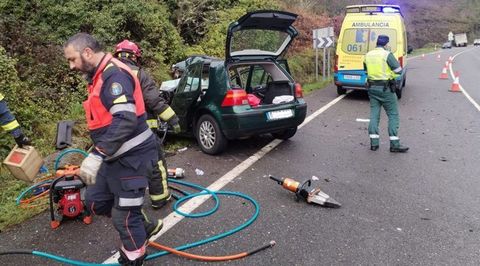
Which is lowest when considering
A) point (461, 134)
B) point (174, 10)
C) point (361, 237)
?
point (461, 134)

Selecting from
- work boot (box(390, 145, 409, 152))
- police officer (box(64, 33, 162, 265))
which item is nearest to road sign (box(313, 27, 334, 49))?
work boot (box(390, 145, 409, 152))

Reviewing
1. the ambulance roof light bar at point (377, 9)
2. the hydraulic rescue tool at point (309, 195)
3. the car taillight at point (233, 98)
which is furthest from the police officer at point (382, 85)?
the ambulance roof light bar at point (377, 9)

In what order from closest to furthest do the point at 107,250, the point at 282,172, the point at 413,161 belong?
the point at 107,250 → the point at 282,172 → the point at 413,161

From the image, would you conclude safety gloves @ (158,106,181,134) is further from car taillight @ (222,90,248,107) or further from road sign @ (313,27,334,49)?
road sign @ (313,27,334,49)

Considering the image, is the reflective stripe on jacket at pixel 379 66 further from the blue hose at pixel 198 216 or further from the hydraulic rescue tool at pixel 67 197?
the hydraulic rescue tool at pixel 67 197

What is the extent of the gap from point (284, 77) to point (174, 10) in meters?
8.51

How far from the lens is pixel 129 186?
3057 millimetres

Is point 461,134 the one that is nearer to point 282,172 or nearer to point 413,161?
point 413,161

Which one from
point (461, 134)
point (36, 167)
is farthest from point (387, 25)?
point (36, 167)

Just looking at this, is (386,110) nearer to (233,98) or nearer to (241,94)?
(241,94)

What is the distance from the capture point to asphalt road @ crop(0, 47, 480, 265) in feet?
11.8

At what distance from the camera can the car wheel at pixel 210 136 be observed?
6352mm

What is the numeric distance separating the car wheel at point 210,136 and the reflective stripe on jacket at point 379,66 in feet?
9.09

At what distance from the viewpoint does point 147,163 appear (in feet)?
10.3
